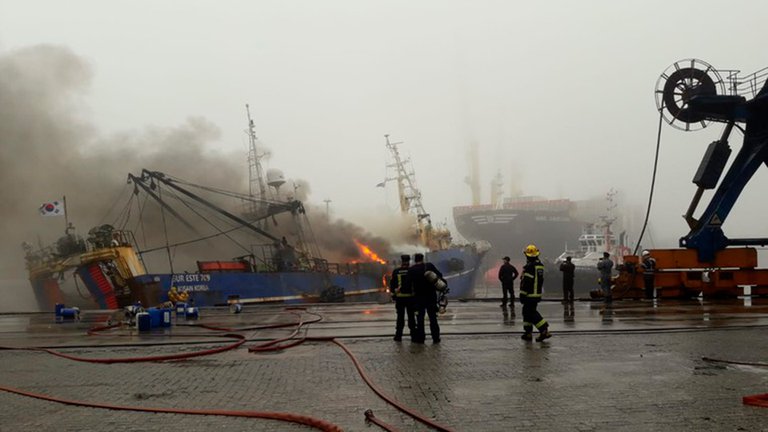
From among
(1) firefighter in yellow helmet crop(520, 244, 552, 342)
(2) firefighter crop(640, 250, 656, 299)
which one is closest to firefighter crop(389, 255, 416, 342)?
(1) firefighter in yellow helmet crop(520, 244, 552, 342)

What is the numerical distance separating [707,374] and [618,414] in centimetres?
233

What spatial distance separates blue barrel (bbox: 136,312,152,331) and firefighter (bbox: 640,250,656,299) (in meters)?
15.1

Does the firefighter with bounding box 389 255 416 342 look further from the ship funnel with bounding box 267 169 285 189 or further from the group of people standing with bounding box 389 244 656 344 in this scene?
the ship funnel with bounding box 267 169 285 189

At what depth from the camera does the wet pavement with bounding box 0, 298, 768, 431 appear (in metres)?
5.28

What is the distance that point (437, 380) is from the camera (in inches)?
275

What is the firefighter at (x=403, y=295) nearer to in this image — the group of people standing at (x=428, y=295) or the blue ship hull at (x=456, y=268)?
the group of people standing at (x=428, y=295)

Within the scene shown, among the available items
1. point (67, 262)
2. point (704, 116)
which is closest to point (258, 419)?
point (704, 116)

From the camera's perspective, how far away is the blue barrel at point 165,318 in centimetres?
1445

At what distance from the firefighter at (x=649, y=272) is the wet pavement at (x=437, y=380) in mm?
7930

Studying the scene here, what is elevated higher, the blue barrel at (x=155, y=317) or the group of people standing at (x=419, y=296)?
the group of people standing at (x=419, y=296)

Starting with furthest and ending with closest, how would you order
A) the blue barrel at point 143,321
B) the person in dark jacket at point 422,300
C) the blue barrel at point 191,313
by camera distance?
the blue barrel at point 191,313 → the blue barrel at point 143,321 → the person in dark jacket at point 422,300

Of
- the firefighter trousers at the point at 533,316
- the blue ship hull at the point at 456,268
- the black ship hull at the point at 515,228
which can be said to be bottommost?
the blue ship hull at the point at 456,268

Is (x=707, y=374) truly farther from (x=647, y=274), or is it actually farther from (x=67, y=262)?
(x=67, y=262)

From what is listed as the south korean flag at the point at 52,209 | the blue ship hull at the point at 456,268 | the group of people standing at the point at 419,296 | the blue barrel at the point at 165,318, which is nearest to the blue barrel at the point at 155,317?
the blue barrel at the point at 165,318
